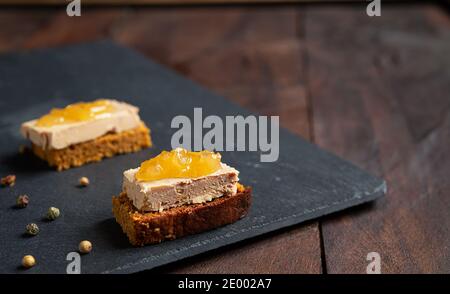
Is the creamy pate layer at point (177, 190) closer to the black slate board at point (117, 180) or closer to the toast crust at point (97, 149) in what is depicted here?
the black slate board at point (117, 180)

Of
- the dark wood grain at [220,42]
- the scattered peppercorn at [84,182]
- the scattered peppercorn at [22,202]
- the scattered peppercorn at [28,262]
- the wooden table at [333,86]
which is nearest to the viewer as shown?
the scattered peppercorn at [28,262]

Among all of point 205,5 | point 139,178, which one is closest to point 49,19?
point 205,5

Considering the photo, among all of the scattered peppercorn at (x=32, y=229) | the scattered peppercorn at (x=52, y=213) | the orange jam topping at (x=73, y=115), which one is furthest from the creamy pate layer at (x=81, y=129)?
the scattered peppercorn at (x=32, y=229)

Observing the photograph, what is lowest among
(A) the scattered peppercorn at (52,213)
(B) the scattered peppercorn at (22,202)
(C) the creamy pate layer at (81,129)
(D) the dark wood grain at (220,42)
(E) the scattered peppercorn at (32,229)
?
(E) the scattered peppercorn at (32,229)

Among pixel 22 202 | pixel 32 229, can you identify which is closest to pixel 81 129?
pixel 22 202

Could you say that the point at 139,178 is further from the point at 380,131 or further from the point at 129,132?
the point at 380,131

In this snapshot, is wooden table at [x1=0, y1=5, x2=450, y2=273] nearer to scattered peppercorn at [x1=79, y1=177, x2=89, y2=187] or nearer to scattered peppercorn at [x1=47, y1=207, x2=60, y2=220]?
scattered peppercorn at [x1=47, y1=207, x2=60, y2=220]
